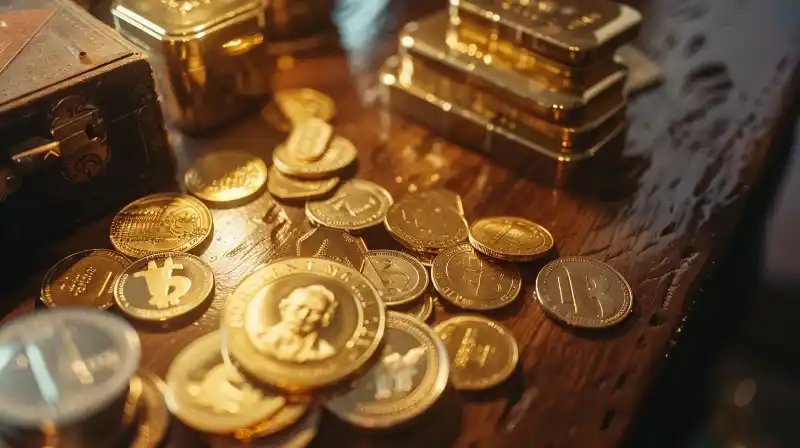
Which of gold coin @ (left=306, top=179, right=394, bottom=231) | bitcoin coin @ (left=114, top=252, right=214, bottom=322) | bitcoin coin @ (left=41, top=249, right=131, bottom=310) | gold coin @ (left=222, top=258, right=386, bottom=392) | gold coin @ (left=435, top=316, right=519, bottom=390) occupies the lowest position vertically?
gold coin @ (left=435, top=316, right=519, bottom=390)

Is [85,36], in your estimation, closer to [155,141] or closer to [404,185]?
[155,141]

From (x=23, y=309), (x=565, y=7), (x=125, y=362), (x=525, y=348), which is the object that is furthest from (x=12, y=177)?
(x=565, y=7)

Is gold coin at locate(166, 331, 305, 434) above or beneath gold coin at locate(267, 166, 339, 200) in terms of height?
beneath

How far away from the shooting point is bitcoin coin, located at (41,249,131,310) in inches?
26.8

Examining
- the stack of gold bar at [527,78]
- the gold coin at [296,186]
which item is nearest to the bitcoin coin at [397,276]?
the gold coin at [296,186]

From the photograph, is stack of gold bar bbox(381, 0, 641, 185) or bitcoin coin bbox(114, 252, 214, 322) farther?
stack of gold bar bbox(381, 0, 641, 185)

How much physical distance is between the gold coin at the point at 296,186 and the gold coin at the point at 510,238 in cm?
17

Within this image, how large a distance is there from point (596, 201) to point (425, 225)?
0.21 m

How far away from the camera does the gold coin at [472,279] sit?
0.70 meters

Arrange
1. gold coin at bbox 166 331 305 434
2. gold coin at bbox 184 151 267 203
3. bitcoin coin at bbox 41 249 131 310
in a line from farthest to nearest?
1. gold coin at bbox 184 151 267 203
2. bitcoin coin at bbox 41 249 131 310
3. gold coin at bbox 166 331 305 434

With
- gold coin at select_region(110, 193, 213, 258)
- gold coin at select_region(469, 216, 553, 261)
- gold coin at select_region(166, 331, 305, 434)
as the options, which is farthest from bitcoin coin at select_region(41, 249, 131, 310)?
gold coin at select_region(469, 216, 553, 261)

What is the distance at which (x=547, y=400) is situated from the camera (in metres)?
0.63

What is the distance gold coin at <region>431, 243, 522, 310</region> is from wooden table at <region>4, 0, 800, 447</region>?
0.02 meters

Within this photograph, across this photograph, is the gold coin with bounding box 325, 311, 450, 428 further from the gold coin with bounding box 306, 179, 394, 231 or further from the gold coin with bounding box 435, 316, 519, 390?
the gold coin with bounding box 306, 179, 394, 231
